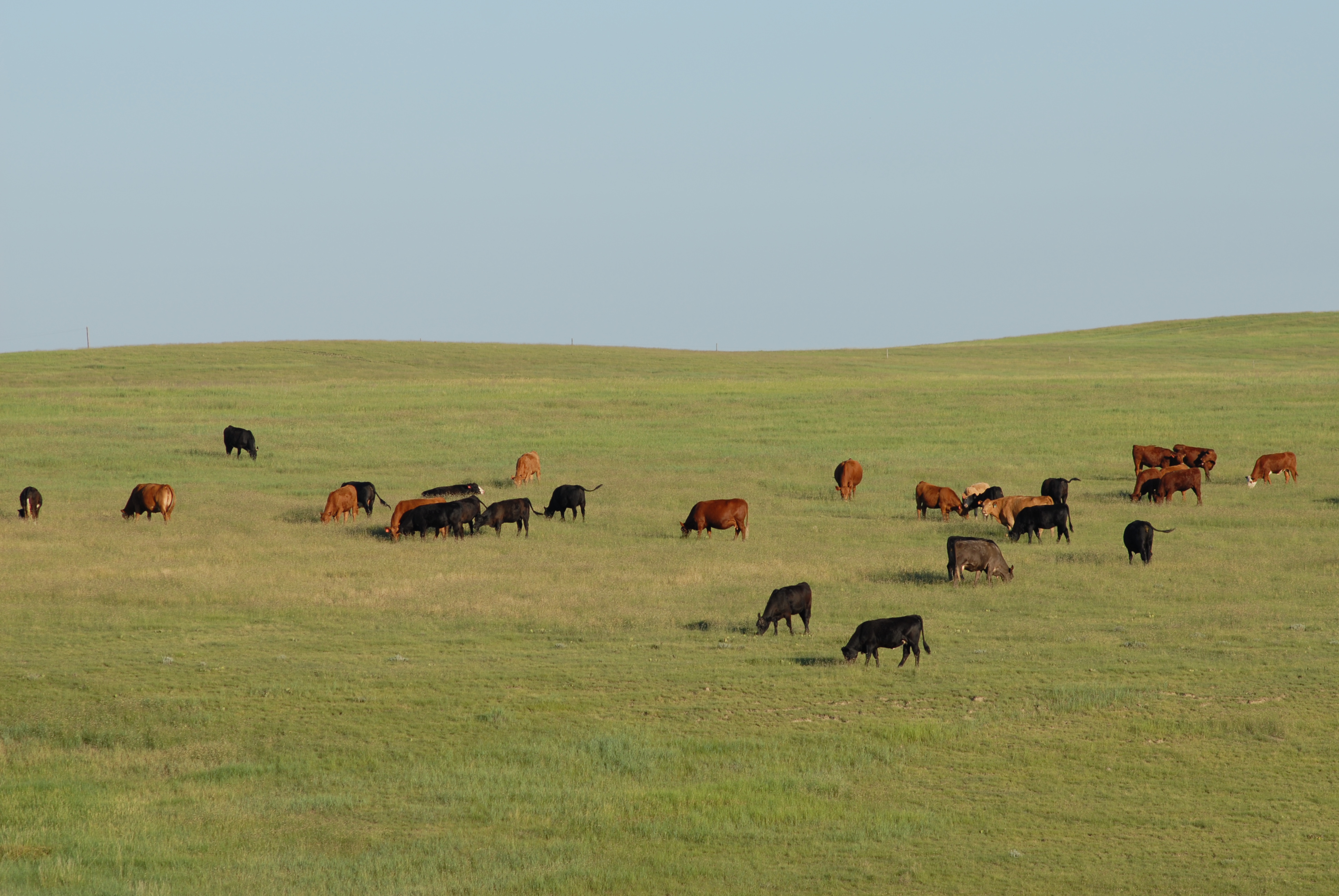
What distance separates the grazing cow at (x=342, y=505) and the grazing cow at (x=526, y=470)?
5615mm

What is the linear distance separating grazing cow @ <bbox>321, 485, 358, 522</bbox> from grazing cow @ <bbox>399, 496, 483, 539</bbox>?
227 cm

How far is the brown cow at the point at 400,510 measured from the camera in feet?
83.4

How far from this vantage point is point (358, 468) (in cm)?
3556

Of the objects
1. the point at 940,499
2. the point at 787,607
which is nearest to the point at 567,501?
the point at 940,499

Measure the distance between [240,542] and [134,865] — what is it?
601 inches

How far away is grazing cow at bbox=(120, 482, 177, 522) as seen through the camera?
2692 centimetres

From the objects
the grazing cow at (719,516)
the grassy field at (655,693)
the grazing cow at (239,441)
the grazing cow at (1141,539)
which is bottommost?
the grassy field at (655,693)

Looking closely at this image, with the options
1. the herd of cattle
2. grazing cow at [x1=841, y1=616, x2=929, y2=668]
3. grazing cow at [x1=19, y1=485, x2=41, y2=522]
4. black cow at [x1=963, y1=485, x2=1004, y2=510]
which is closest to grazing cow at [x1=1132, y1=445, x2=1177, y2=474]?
the herd of cattle

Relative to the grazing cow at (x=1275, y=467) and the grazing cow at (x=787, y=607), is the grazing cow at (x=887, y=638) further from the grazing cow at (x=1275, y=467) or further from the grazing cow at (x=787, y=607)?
the grazing cow at (x=1275, y=467)

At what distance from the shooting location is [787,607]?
17.5 meters

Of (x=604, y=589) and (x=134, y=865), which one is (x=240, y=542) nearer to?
(x=604, y=589)

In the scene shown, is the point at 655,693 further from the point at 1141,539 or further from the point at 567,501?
the point at 567,501

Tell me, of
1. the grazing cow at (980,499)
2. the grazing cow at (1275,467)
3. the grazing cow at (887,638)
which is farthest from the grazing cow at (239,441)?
the grazing cow at (1275,467)

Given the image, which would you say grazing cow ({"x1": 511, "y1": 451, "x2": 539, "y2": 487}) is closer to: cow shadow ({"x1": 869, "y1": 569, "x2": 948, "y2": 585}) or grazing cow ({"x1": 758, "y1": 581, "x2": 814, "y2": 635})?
cow shadow ({"x1": 869, "y1": 569, "x2": 948, "y2": 585})
